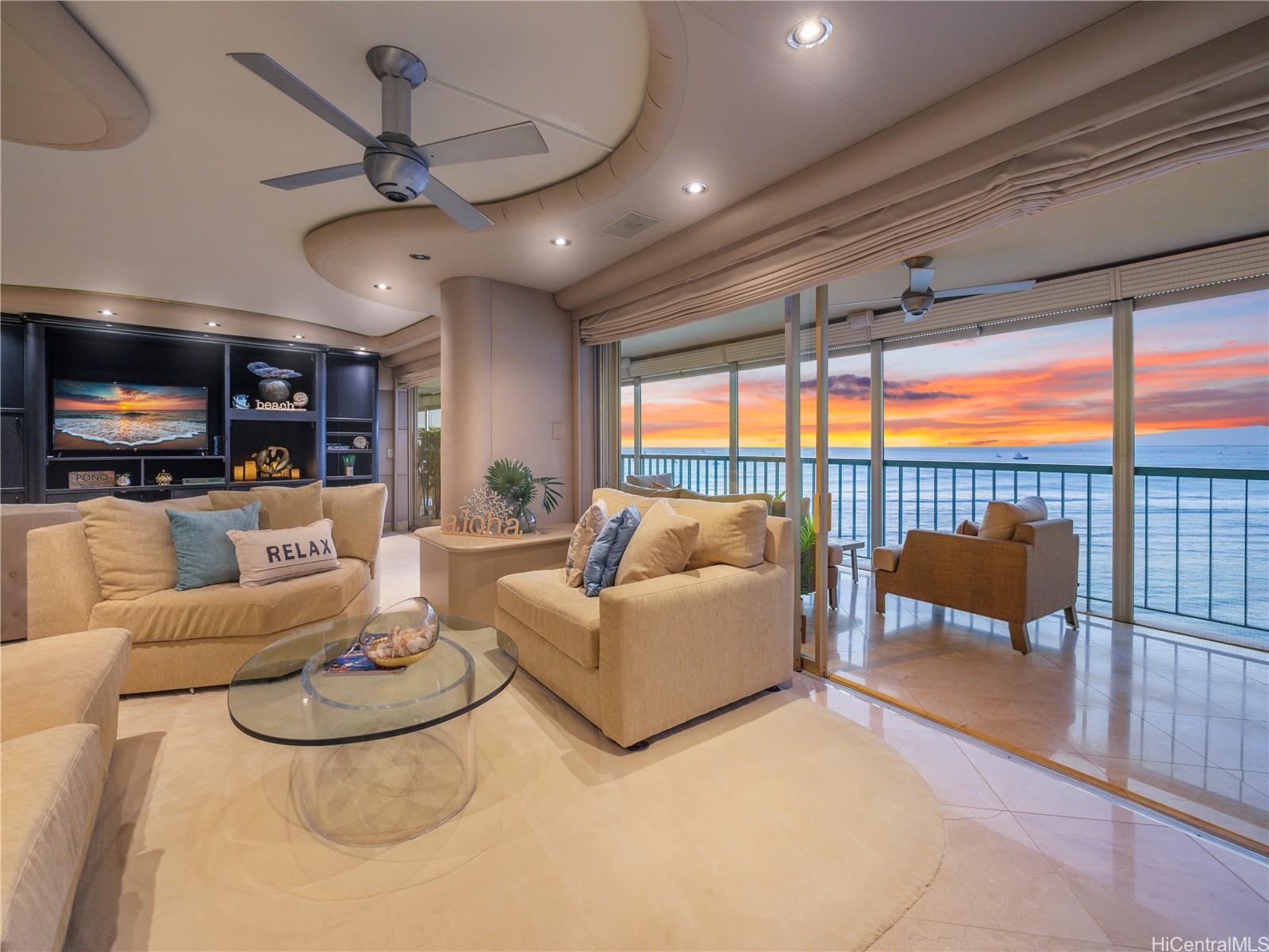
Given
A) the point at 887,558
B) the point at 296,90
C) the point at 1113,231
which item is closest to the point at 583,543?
the point at 296,90

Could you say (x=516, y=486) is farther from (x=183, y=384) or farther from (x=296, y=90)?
(x=183, y=384)

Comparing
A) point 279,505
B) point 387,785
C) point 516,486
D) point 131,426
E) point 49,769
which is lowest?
point 387,785

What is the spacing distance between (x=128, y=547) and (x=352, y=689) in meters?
1.76

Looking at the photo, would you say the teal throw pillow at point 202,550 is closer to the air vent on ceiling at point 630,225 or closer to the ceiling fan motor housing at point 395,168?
the ceiling fan motor housing at point 395,168

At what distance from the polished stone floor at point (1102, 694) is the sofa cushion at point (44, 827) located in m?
2.78

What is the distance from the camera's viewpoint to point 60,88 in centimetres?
184

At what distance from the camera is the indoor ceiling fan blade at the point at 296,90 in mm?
1414

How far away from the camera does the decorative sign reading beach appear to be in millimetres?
3688

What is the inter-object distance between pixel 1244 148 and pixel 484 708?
3.34 m

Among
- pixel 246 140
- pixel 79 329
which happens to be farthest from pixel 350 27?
pixel 79 329

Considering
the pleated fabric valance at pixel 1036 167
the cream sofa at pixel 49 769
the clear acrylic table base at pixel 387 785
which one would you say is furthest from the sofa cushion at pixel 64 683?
the pleated fabric valance at pixel 1036 167

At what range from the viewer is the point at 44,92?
185cm

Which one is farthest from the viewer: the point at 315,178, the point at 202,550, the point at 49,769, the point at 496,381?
the point at 496,381

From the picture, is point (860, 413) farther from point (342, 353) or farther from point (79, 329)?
point (79, 329)
